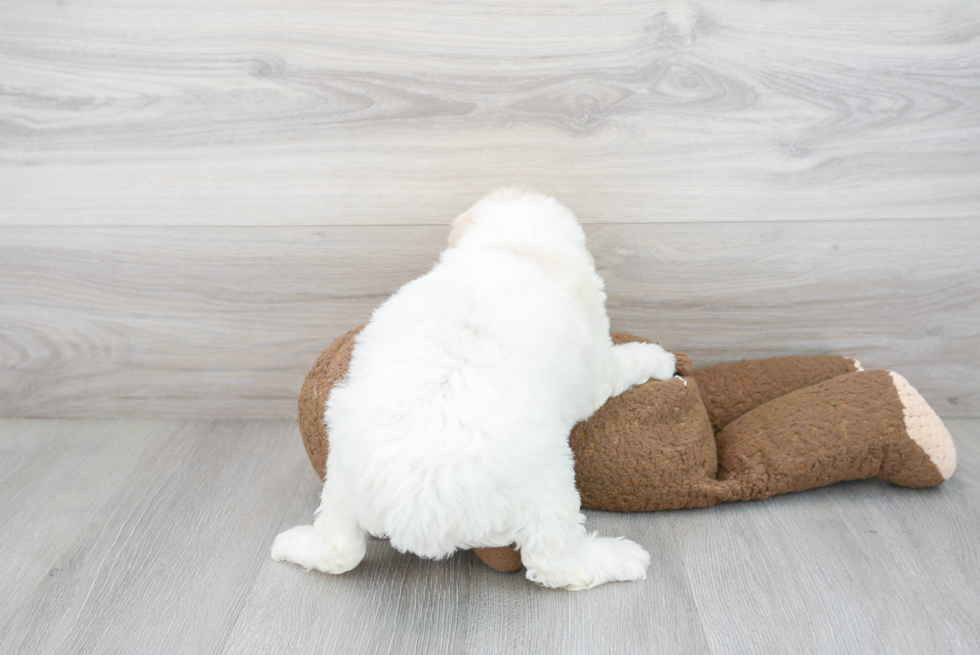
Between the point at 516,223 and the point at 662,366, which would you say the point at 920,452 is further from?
the point at 516,223

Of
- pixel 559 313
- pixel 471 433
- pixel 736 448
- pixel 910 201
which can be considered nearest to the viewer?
pixel 471 433

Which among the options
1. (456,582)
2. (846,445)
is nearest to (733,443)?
(846,445)

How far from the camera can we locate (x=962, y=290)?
57.6 inches

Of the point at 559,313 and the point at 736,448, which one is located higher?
the point at 559,313

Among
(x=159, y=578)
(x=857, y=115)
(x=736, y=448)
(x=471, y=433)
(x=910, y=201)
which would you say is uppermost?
(x=857, y=115)

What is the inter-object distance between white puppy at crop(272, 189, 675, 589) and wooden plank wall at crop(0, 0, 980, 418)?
337 mm

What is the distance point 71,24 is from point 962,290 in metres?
1.86

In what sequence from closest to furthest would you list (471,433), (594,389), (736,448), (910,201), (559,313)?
(471,433), (559,313), (594,389), (736,448), (910,201)

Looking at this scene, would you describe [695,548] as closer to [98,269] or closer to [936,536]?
[936,536]

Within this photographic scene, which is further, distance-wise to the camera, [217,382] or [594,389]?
[217,382]

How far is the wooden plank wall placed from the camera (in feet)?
4.34

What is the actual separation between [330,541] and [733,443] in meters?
0.74

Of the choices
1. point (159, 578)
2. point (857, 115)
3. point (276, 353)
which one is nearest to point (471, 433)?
point (159, 578)

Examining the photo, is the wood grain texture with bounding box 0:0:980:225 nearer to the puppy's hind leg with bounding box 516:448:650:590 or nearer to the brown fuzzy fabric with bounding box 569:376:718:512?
the brown fuzzy fabric with bounding box 569:376:718:512
